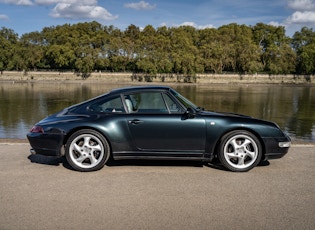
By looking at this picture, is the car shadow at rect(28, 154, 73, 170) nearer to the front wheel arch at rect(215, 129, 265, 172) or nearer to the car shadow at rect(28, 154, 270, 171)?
the car shadow at rect(28, 154, 270, 171)

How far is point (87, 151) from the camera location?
613 cm

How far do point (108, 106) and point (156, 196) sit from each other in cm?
213

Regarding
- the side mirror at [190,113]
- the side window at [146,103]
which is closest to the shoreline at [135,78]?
the side window at [146,103]

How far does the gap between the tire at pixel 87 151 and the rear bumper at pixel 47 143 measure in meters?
0.17

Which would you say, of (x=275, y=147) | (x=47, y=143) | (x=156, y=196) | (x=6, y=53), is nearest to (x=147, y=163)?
(x=156, y=196)

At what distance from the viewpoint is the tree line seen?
98.1m

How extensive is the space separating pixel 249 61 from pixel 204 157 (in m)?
98.4

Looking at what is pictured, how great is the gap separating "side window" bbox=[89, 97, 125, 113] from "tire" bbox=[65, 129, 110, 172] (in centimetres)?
46

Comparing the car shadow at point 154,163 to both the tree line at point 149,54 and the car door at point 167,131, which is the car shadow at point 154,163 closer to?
the car door at point 167,131

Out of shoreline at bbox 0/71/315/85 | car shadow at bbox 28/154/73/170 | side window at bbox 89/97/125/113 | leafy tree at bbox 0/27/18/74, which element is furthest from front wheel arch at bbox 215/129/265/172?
leafy tree at bbox 0/27/18/74

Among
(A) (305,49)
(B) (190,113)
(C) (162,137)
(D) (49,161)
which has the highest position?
(A) (305,49)

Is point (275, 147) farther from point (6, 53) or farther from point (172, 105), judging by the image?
point (6, 53)

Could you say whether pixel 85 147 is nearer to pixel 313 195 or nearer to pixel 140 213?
pixel 140 213

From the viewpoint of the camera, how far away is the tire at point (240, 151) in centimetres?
609
